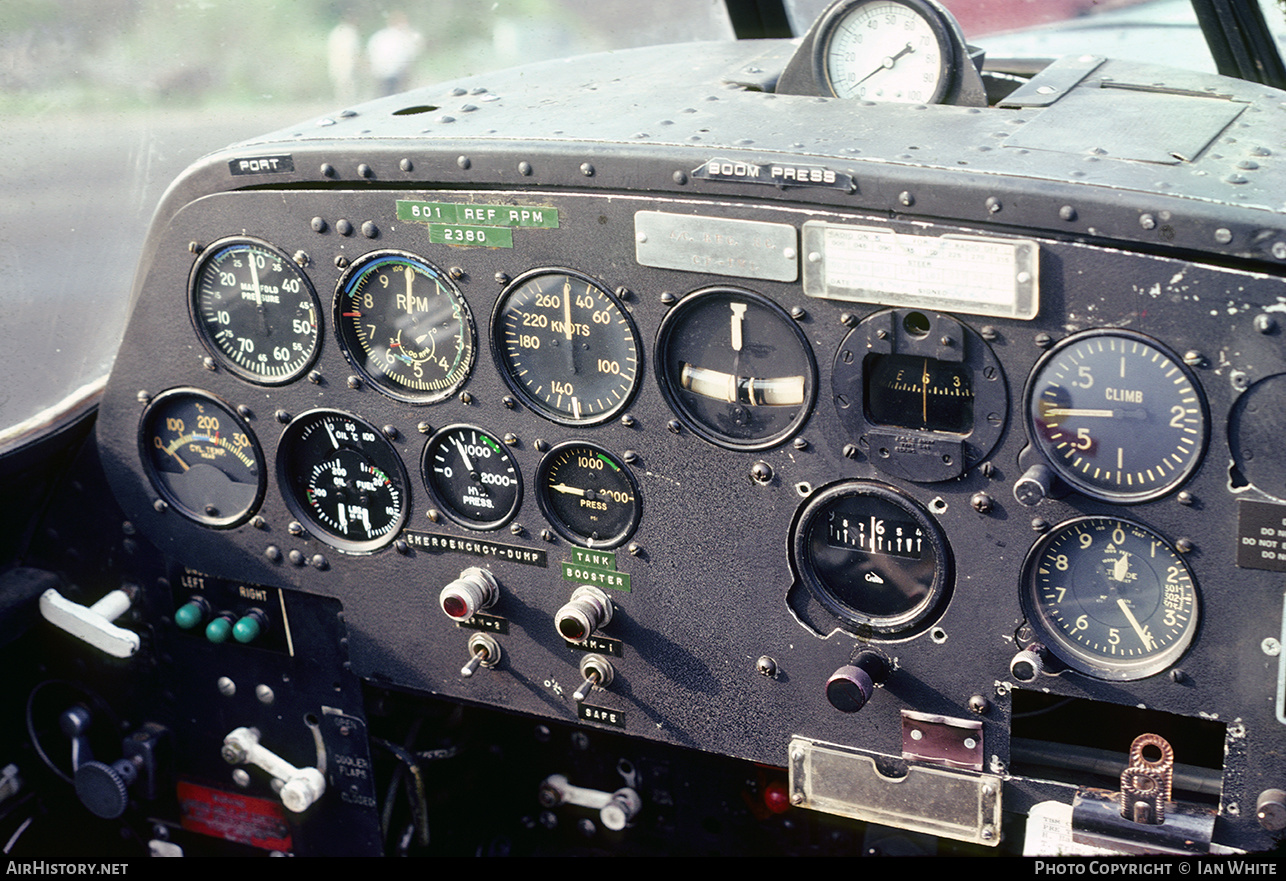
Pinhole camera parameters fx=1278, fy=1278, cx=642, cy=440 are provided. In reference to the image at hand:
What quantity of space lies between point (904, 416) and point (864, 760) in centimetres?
77

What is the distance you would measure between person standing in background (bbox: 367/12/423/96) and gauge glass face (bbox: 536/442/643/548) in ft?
4.85

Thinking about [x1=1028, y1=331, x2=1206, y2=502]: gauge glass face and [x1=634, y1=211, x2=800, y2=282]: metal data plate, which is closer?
[x1=1028, y1=331, x2=1206, y2=502]: gauge glass face

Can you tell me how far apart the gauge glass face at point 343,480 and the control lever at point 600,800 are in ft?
2.86

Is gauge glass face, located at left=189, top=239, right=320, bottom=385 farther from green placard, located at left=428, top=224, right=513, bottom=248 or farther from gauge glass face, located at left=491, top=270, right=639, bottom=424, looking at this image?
gauge glass face, located at left=491, top=270, right=639, bottom=424

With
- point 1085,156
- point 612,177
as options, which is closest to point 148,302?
point 612,177

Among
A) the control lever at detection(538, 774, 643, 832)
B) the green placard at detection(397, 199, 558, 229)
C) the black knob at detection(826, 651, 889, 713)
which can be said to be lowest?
the control lever at detection(538, 774, 643, 832)

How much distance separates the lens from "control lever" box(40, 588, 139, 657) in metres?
3.17

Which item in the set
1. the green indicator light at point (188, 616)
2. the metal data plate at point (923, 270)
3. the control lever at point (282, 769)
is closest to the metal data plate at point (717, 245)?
the metal data plate at point (923, 270)

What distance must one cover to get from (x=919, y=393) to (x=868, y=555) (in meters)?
0.38

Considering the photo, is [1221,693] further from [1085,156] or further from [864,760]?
[1085,156]

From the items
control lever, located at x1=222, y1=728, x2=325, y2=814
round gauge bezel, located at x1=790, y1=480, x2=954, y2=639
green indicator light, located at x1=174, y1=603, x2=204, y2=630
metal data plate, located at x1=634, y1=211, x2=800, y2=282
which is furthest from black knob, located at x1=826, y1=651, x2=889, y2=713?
green indicator light, located at x1=174, y1=603, x2=204, y2=630

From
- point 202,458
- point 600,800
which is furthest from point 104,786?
point 600,800

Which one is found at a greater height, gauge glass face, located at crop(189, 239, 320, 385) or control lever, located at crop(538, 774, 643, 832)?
gauge glass face, located at crop(189, 239, 320, 385)

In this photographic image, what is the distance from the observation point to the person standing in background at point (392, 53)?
370cm
